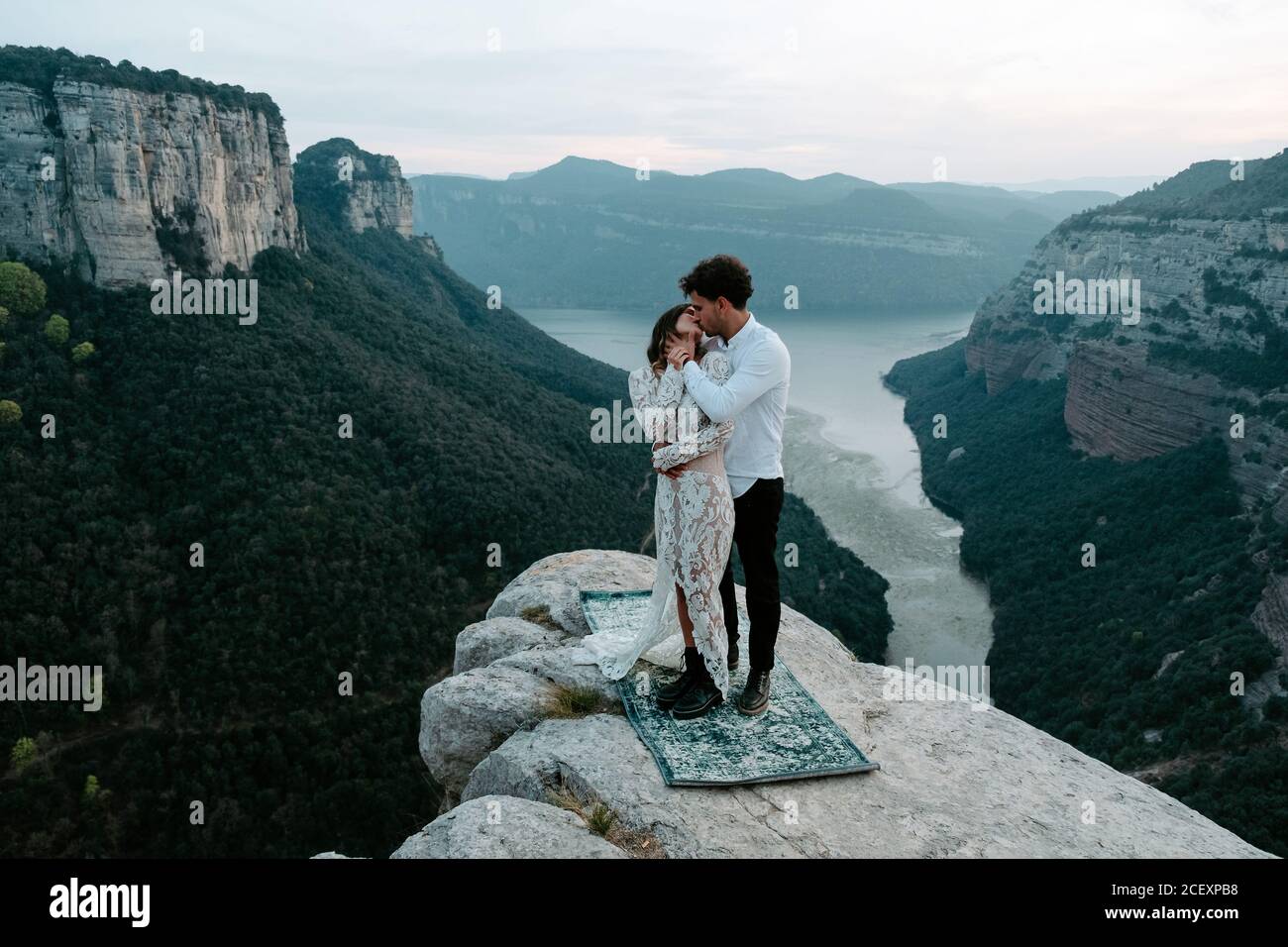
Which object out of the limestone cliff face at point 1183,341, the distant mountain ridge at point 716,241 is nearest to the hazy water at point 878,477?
the limestone cliff face at point 1183,341

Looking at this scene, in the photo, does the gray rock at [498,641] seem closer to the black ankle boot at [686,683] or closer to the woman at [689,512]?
the black ankle boot at [686,683]

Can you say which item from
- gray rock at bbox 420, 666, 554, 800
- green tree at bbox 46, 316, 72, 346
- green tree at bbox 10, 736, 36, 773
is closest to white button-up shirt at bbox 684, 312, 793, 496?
gray rock at bbox 420, 666, 554, 800

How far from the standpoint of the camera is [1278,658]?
61.0 feet

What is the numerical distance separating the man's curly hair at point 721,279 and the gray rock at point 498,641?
2935 millimetres

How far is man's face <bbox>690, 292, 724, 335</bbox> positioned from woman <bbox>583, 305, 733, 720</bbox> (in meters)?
0.05

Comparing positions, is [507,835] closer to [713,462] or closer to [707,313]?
[713,462]

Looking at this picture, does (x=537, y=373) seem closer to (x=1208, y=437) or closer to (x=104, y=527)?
(x=104, y=527)

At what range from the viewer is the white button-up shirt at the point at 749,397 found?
13.5 ft

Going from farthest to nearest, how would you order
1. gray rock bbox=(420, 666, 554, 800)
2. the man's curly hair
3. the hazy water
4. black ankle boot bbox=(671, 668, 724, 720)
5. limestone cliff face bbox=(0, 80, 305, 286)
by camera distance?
the hazy water < limestone cliff face bbox=(0, 80, 305, 286) < gray rock bbox=(420, 666, 554, 800) < black ankle boot bbox=(671, 668, 724, 720) < the man's curly hair

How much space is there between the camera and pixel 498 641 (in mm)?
6016

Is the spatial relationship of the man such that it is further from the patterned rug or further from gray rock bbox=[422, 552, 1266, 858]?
gray rock bbox=[422, 552, 1266, 858]

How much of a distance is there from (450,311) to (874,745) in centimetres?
4691

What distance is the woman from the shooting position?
432 centimetres
